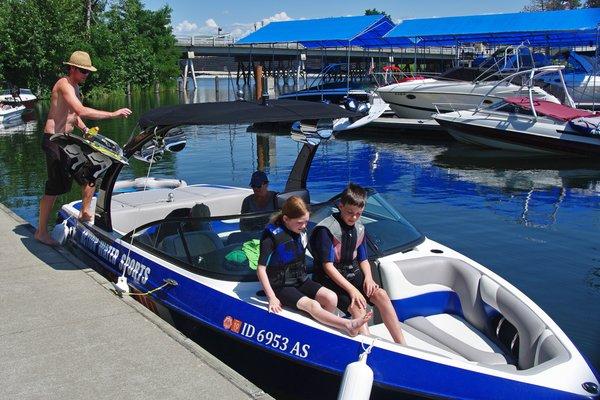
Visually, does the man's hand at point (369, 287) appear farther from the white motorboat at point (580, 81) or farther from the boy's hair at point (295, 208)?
the white motorboat at point (580, 81)

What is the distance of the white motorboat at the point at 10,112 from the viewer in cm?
2850

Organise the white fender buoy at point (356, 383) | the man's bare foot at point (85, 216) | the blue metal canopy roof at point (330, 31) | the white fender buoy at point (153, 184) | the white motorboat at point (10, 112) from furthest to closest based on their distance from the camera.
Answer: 1. the white motorboat at point (10, 112)
2. the blue metal canopy roof at point (330, 31)
3. the white fender buoy at point (153, 184)
4. the man's bare foot at point (85, 216)
5. the white fender buoy at point (356, 383)

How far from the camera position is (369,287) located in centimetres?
462

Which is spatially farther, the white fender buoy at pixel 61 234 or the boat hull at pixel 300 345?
the white fender buoy at pixel 61 234

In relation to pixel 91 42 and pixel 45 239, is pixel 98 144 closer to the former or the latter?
pixel 45 239

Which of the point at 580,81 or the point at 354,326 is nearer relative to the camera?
the point at 354,326

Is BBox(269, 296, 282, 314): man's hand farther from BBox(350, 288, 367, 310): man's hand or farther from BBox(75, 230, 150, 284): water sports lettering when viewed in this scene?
BBox(75, 230, 150, 284): water sports lettering

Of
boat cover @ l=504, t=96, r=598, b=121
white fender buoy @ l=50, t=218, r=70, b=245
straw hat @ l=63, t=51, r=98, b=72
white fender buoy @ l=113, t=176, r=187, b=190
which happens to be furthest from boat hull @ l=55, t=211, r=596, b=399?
boat cover @ l=504, t=96, r=598, b=121

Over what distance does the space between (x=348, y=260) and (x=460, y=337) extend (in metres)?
1.09

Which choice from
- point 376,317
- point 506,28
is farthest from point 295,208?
point 506,28

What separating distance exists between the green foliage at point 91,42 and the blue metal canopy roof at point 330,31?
21425 mm

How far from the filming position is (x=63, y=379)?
3.96 m

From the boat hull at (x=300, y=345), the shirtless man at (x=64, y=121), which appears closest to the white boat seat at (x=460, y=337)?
the boat hull at (x=300, y=345)

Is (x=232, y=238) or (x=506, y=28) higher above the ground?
(x=506, y=28)
